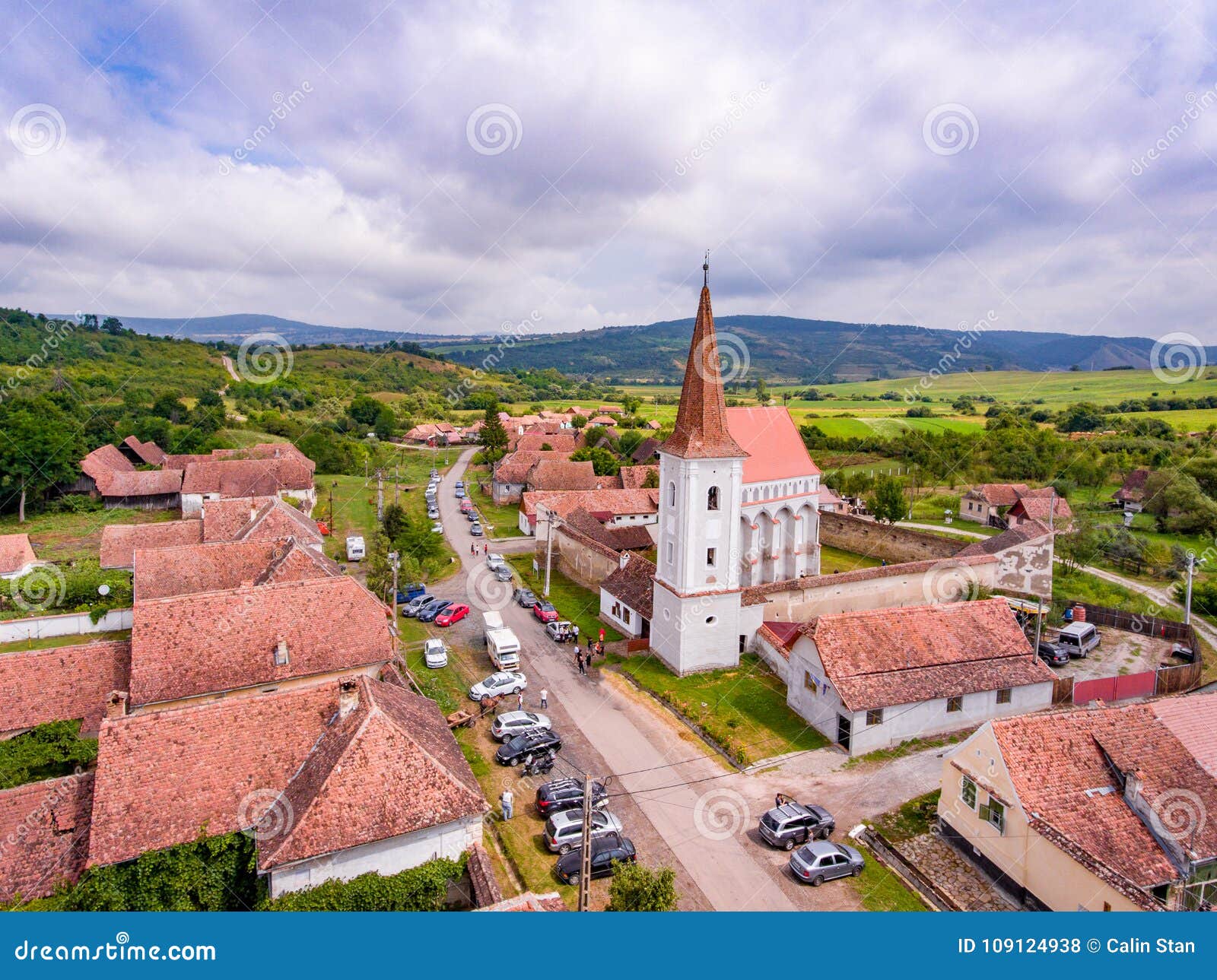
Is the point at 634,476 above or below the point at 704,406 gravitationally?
below

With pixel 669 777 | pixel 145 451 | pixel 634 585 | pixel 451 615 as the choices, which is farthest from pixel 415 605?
pixel 145 451

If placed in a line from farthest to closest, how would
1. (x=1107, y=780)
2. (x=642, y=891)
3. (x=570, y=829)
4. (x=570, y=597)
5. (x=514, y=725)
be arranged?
(x=570, y=597) < (x=514, y=725) < (x=570, y=829) < (x=1107, y=780) < (x=642, y=891)

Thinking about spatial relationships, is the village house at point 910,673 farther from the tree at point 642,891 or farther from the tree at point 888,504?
the tree at point 888,504

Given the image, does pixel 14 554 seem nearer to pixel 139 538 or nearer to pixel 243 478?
pixel 139 538

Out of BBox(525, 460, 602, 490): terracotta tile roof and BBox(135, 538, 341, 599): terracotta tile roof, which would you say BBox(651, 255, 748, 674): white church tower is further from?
BBox(525, 460, 602, 490): terracotta tile roof

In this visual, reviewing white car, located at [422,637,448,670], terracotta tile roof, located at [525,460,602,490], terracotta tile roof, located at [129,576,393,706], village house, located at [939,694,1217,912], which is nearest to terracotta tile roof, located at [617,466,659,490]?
terracotta tile roof, located at [525,460,602,490]
